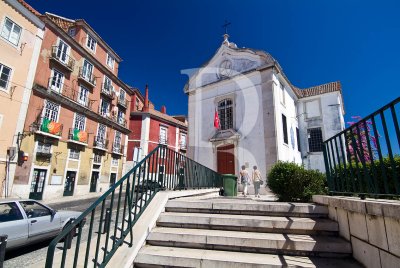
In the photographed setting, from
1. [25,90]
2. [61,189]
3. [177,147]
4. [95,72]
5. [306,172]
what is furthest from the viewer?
[177,147]

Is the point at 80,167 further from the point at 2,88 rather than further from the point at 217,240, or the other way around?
the point at 217,240

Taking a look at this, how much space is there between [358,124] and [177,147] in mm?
34094

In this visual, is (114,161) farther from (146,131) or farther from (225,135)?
(225,135)

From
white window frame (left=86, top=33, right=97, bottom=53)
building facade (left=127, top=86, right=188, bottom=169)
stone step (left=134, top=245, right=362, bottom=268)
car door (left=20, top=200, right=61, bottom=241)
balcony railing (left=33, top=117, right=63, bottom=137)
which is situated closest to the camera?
stone step (left=134, top=245, right=362, bottom=268)

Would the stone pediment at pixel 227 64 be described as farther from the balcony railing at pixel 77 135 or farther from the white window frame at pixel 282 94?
the balcony railing at pixel 77 135

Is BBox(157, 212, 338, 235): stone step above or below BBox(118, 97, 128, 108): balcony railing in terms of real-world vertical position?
below

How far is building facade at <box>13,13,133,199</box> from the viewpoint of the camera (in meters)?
17.5

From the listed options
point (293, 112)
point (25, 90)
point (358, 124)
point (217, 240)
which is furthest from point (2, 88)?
point (293, 112)

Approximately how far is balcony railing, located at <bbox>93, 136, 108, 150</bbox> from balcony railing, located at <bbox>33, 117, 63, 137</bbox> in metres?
4.24

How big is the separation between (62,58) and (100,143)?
342 inches

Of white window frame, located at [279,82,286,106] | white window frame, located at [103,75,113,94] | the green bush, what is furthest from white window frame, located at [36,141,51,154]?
white window frame, located at [279,82,286,106]

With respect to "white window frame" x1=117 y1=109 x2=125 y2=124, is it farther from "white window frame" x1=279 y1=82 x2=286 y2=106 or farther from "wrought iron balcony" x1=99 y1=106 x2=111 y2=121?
"white window frame" x1=279 y1=82 x2=286 y2=106

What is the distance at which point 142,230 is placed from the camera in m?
3.38

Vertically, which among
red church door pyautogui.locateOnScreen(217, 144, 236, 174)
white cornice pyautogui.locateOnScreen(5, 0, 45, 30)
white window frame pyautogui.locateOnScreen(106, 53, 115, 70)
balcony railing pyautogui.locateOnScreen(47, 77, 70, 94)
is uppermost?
white window frame pyautogui.locateOnScreen(106, 53, 115, 70)
